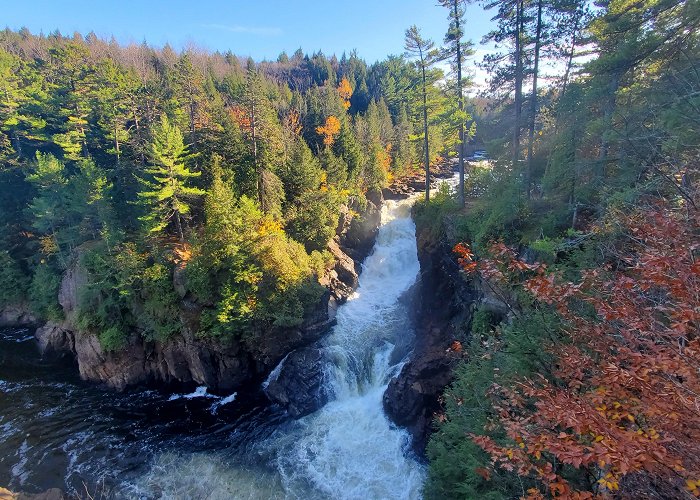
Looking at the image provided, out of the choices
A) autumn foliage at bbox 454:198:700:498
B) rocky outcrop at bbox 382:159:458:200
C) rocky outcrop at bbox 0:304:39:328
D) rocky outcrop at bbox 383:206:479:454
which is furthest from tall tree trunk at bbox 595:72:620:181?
rocky outcrop at bbox 0:304:39:328

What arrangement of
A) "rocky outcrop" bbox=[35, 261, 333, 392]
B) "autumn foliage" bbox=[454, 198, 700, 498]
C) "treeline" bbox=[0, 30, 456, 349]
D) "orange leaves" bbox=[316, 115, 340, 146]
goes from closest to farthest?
"autumn foliage" bbox=[454, 198, 700, 498], "rocky outcrop" bbox=[35, 261, 333, 392], "treeline" bbox=[0, 30, 456, 349], "orange leaves" bbox=[316, 115, 340, 146]

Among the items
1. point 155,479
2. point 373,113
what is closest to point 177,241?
point 155,479

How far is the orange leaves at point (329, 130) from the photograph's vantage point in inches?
1543

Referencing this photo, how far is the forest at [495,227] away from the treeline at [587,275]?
8 centimetres

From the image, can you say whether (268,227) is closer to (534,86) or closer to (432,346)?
(432,346)

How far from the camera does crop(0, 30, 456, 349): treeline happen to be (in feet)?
68.7

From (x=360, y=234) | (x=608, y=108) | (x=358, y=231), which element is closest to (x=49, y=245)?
(x=358, y=231)

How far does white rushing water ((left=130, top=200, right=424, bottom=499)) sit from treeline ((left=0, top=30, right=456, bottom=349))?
4541mm

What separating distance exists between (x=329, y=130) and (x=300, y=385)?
30.2 m

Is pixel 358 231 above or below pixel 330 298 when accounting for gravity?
above

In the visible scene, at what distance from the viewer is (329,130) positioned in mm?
40562

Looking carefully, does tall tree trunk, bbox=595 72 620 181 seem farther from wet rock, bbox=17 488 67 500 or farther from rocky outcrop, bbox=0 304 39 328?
rocky outcrop, bbox=0 304 39 328

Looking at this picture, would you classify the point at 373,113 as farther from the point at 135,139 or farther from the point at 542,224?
the point at 542,224

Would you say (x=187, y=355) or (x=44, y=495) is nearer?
(x=44, y=495)
